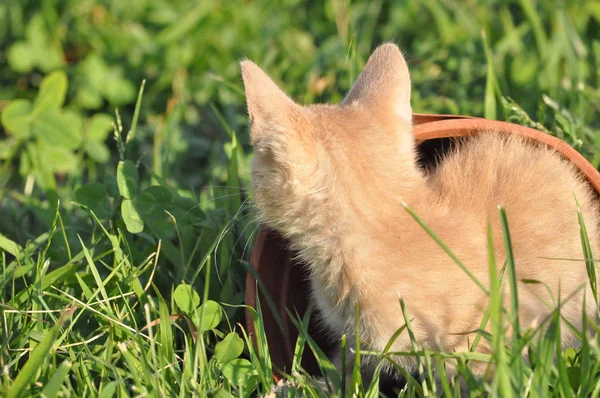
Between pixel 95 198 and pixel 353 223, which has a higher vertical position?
A: pixel 353 223

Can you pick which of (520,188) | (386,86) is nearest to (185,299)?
(386,86)

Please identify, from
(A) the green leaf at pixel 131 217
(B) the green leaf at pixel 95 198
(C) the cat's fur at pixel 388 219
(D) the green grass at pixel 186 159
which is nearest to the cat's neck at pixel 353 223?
(C) the cat's fur at pixel 388 219

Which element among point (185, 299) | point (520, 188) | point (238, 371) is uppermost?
point (520, 188)

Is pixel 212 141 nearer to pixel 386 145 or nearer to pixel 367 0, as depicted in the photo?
pixel 367 0

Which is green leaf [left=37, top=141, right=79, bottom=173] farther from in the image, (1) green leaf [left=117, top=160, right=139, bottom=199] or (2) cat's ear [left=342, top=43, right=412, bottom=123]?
(2) cat's ear [left=342, top=43, right=412, bottom=123]

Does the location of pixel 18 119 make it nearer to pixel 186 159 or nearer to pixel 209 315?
pixel 186 159

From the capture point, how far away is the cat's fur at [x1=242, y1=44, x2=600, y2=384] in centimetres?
186

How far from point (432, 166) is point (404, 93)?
1.49 feet

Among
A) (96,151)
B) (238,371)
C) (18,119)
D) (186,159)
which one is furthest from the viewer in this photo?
(186,159)

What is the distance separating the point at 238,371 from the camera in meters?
1.95

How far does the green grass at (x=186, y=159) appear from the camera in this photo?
186 centimetres

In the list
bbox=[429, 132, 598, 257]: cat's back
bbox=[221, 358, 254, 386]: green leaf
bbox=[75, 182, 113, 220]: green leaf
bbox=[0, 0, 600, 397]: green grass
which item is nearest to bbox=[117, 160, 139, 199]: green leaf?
bbox=[0, 0, 600, 397]: green grass

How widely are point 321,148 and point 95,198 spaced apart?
3.13ft

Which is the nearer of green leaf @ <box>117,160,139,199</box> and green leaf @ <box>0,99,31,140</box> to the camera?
green leaf @ <box>117,160,139,199</box>
